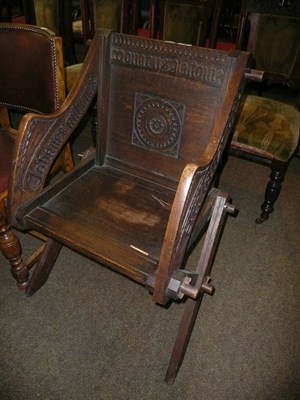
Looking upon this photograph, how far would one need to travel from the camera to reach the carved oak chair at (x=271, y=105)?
1596mm

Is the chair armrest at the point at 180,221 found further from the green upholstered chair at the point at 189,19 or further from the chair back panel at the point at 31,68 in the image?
the green upholstered chair at the point at 189,19

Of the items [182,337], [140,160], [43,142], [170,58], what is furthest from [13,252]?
[170,58]

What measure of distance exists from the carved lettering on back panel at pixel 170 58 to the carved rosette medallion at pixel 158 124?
0.36 ft

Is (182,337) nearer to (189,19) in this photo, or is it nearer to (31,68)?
(31,68)

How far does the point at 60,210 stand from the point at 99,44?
2.03 ft

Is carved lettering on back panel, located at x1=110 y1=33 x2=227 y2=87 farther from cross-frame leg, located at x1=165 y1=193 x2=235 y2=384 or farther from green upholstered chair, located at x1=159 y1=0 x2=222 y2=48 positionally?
green upholstered chair, located at x1=159 y1=0 x2=222 y2=48

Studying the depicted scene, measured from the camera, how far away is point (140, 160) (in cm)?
127

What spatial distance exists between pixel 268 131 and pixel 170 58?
30.9 inches

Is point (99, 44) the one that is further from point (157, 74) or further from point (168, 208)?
point (168, 208)

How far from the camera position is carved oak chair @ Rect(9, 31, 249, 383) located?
36.7 inches

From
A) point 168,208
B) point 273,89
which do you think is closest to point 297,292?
point 168,208

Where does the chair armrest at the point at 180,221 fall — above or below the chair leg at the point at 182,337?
above

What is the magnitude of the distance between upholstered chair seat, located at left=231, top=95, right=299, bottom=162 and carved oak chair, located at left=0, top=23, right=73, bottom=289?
0.95m

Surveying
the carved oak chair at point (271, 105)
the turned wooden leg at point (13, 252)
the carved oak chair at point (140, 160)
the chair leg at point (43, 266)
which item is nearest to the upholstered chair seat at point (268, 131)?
the carved oak chair at point (271, 105)
